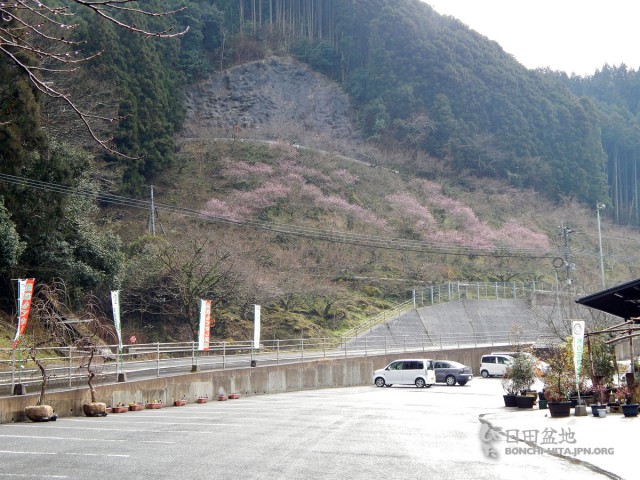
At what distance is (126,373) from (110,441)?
9.00m

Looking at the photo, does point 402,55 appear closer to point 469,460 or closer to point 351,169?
point 351,169

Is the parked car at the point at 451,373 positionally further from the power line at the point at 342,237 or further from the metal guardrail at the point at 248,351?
the power line at the point at 342,237

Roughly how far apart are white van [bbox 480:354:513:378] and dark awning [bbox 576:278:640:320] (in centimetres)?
1753

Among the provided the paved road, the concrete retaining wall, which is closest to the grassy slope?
the concrete retaining wall

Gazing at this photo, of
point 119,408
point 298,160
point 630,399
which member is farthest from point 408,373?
point 298,160

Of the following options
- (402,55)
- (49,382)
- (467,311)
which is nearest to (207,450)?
(49,382)

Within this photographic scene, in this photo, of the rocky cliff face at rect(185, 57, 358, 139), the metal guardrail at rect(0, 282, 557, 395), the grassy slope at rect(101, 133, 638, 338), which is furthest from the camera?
the rocky cliff face at rect(185, 57, 358, 139)

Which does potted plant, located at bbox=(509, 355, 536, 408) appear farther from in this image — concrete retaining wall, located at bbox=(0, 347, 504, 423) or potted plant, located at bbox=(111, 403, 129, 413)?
potted plant, located at bbox=(111, 403, 129, 413)

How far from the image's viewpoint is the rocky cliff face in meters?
73.8

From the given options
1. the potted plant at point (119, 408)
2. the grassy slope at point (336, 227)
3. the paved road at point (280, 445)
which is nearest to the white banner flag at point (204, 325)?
the paved road at point (280, 445)

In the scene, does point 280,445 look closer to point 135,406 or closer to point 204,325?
point 135,406

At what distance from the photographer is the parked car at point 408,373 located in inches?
1220

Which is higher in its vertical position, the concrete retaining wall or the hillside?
the hillside

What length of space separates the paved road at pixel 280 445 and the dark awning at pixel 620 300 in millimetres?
3211
